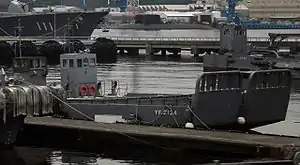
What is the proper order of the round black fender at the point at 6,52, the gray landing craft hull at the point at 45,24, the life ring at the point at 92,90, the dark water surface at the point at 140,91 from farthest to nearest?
the gray landing craft hull at the point at 45,24
the round black fender at the point at 6,52
the life ring at the point at 92,90
the dark water surface at the point at 140,91

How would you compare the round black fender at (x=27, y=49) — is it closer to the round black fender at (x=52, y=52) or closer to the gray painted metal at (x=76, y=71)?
the round black fender at (x=52, y=52)

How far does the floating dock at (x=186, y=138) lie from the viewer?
70.2ft

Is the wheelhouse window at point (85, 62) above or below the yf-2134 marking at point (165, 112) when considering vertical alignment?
above

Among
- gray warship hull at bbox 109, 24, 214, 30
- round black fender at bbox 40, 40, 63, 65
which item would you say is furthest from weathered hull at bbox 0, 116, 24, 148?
gray warship hull at bbox 109, 24, 214, 30

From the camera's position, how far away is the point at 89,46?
8131 cm

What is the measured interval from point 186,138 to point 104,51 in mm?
58838

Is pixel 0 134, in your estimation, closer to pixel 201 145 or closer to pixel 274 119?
pixel 201 145

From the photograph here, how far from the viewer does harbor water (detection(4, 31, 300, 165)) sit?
23.4 meters

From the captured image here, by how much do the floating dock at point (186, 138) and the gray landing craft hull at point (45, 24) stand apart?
71.8 metres

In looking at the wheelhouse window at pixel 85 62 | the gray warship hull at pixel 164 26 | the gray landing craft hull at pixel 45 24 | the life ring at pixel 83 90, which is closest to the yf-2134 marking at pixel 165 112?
the life ring at pixel 83 90

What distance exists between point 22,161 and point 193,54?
2540 inches

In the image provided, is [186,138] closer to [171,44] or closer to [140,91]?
[140,91]

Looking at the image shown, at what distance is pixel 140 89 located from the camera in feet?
161

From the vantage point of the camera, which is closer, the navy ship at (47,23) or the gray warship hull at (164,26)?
the navy ship at (47,23)
